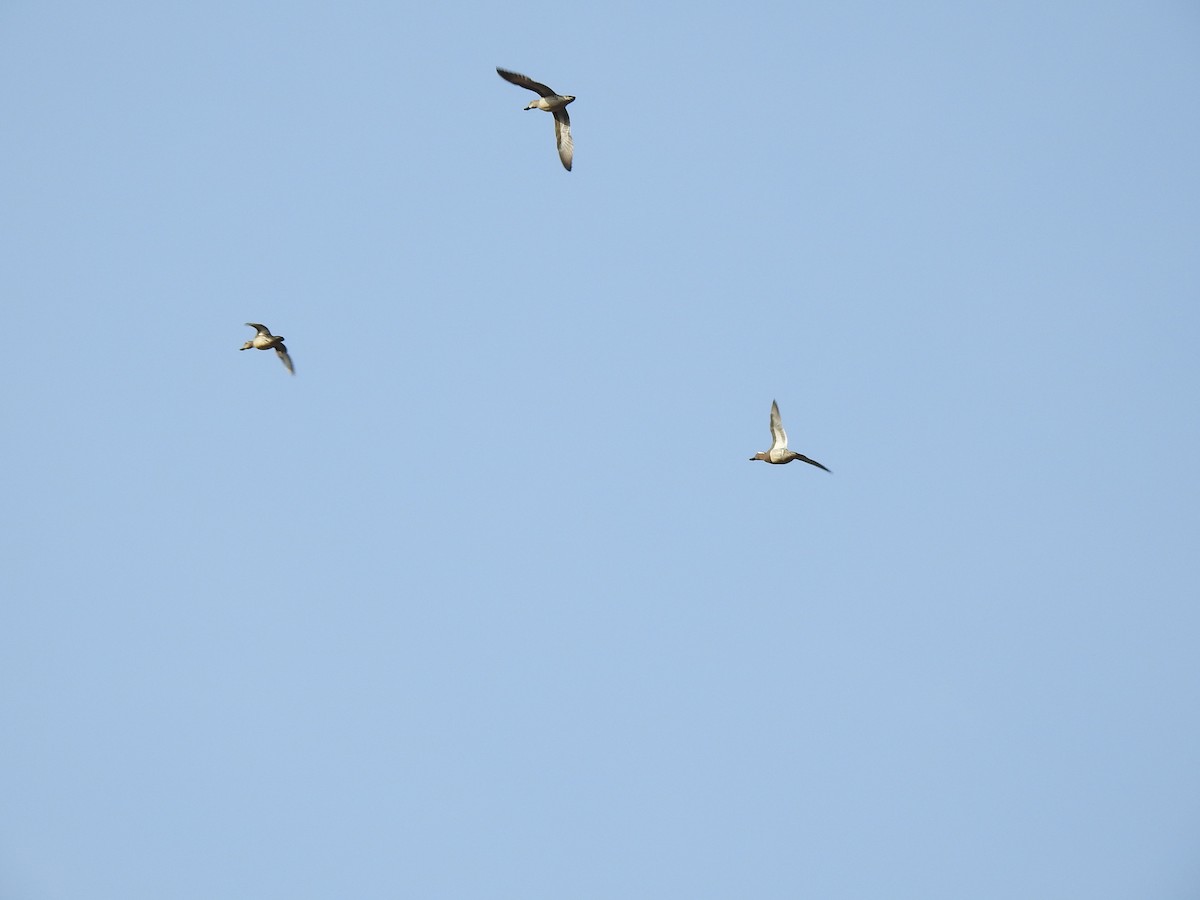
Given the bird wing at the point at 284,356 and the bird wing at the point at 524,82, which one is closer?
the bird wing at the point at 524,82

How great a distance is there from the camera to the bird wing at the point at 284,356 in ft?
251

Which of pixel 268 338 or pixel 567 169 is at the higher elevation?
pixel 567 169

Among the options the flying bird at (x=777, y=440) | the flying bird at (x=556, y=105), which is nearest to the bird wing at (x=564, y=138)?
the flying bird at (x=556, y=105)

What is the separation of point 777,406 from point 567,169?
40.6 feet

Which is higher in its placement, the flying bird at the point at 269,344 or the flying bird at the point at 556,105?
the flying bird at the point at 556,105

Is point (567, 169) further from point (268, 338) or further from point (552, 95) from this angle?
point (268, 338)

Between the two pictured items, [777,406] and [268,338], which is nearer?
[777,406]

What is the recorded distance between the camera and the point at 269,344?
7600 centimetres

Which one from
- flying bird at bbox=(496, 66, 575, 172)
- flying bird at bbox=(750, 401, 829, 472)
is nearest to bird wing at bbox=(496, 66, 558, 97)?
flying bird at bbox=(496, 66, 575, 172)

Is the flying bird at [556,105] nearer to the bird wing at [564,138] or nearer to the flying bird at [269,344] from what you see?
the bird wing at [564,138]

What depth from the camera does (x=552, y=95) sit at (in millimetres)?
69688

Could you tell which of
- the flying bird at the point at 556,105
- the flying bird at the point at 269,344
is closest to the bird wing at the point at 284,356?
the flying bird at the point at 269,344

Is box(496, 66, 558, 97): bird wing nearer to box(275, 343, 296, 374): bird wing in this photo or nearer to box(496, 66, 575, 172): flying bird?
box(496, 66, 575, 172): flying bird

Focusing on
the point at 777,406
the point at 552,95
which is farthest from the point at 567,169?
the point at 777,406
